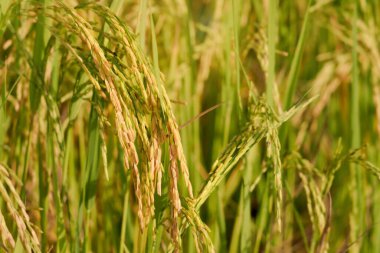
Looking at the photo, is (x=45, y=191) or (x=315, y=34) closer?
(x=45, y=191)

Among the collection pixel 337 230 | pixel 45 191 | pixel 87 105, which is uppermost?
pixel 87 105

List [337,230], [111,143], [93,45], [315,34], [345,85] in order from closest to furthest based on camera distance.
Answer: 1. [93,45]
2. [111,143]
3. [337,230]
4. [345,85]
5. [315,34]

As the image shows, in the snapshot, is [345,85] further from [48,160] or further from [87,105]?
Result: [48,160]

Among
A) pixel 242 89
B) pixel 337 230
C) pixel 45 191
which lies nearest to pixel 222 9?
pixel 242 89

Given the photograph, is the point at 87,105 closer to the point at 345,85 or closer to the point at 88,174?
the point at 88,174

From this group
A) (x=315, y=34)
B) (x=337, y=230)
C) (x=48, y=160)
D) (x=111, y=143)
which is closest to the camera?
(x=48, y=160)

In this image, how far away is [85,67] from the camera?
3.20ft

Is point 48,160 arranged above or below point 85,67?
below

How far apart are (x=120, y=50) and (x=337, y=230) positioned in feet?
3.64

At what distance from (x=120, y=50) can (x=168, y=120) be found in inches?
8.3

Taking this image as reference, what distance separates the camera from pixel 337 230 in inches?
77.7

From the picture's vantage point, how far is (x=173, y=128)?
2.93ft

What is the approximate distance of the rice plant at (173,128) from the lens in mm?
950

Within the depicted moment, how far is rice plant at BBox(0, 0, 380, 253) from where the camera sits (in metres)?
0.95
